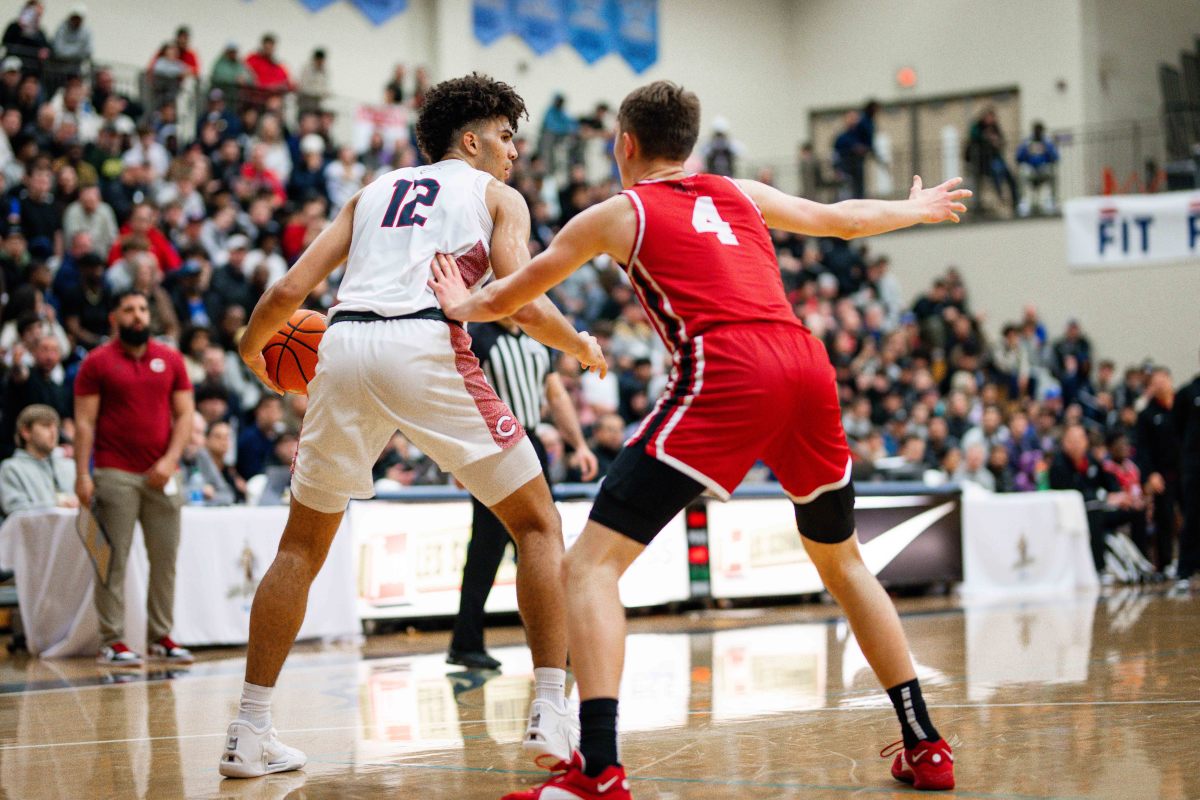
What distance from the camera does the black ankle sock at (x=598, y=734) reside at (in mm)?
3602

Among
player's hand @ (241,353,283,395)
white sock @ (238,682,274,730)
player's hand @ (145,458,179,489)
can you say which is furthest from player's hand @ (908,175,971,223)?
player's hand @ (145,458,179,489)

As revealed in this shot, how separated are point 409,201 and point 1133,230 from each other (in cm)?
1646

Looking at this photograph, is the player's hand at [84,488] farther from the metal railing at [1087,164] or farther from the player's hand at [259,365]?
the metal railing at [1087,164]

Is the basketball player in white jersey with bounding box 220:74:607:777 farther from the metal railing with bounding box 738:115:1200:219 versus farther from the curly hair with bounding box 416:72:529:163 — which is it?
the metal railing with bounding box 738:115:1200:219

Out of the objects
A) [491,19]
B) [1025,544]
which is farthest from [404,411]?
[491,19]

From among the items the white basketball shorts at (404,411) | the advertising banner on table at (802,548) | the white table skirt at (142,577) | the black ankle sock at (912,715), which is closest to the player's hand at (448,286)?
the white basketball shorts at (404,411)

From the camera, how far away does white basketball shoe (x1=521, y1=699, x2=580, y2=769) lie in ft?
14.1

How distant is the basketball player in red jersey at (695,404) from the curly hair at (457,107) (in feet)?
2.85

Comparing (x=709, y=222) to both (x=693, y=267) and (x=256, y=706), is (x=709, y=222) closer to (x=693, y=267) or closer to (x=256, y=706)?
(x=693, y=267)

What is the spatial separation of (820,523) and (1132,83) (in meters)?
25.4

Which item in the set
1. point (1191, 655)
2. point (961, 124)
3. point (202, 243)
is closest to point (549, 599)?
point (1191, 655)

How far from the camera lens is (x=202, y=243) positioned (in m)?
15.3

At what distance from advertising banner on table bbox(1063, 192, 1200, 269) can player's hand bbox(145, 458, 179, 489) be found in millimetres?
14376

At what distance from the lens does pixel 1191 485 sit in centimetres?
1342
